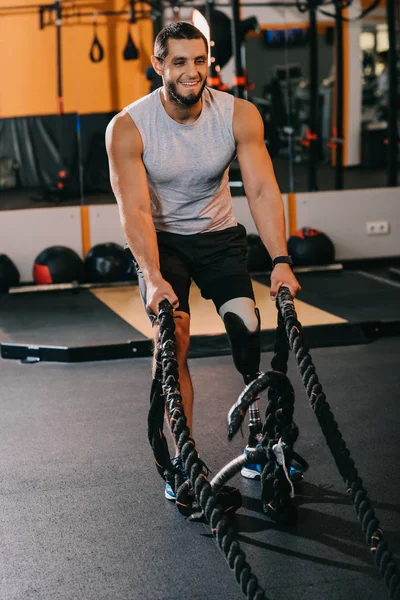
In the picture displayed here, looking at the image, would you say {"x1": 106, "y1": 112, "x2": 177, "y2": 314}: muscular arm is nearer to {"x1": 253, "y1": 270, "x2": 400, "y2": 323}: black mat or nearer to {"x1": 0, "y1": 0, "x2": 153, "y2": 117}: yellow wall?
{"x1": 253, "y1": 270, "x2": 400, "y2": 323}: black mat

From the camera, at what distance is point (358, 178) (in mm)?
7008

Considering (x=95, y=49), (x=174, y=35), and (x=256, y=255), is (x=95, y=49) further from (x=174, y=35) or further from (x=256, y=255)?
(x=174, y=35)

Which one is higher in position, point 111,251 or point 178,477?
A: point 111,251

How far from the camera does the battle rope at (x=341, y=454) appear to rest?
1885 millimetres

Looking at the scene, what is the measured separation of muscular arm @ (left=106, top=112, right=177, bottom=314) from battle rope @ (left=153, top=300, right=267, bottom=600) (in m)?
0.20

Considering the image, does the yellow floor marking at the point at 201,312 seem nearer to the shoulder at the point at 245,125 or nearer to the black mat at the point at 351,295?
the black mat at the point at 351,295

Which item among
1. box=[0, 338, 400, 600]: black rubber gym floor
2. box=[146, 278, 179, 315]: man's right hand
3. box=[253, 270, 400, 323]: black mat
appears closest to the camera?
box=[0, 338, 400, 600]: black rubber gym floor

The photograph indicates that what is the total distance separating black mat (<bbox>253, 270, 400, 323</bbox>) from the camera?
5.03 meters

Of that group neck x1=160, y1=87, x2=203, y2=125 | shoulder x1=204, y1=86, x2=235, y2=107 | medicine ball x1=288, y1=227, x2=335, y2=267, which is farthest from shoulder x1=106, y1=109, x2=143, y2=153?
medicine ball x1=288, y1=227, x2=335, y2=267

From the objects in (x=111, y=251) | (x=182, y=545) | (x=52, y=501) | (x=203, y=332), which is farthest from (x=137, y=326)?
(x=182, y=545)

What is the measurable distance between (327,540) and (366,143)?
515 centimetres

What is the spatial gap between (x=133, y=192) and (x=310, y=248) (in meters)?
4.03

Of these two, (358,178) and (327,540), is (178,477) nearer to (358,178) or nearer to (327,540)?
(327,540)

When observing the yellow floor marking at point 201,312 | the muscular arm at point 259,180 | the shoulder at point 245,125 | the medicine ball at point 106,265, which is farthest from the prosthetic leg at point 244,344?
the medicine ball at point 106,265
